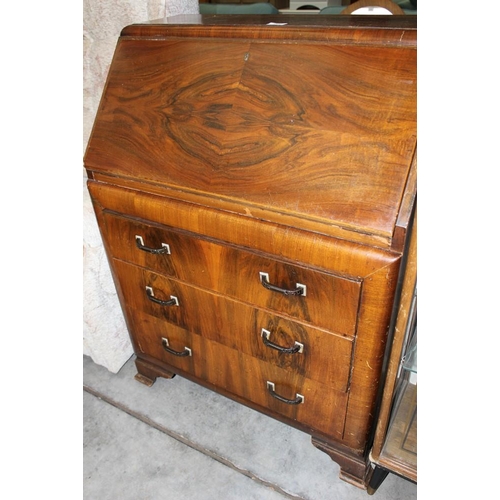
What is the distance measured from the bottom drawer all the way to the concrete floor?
0.20 meters

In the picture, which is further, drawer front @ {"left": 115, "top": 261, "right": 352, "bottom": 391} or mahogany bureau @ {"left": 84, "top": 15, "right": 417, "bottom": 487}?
drawer front @ {"left": 115, "top": 261, "right": 352, "bottom": 391}

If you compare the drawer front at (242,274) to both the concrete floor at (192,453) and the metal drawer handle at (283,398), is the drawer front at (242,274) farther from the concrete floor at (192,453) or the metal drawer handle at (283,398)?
the concrete floor at (192,453)

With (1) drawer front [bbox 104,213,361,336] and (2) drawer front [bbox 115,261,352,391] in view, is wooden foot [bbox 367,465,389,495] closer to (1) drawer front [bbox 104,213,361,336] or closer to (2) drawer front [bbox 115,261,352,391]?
(2) drawer front [bbox 115,261,352,391]

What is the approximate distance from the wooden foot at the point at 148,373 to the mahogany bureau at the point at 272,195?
0.27 metres

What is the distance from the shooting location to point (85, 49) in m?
1.32

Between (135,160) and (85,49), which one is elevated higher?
(85,49)

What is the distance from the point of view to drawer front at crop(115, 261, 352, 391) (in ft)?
3.42

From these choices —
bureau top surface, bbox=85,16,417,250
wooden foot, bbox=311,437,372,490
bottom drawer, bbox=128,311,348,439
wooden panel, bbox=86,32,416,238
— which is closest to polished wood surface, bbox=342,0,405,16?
bureau top surface, bbox=85,16,417,250

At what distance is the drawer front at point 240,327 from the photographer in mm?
1041

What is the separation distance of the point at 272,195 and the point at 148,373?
3.19 feet

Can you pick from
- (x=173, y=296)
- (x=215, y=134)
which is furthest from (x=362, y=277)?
(x=173, y=296)
